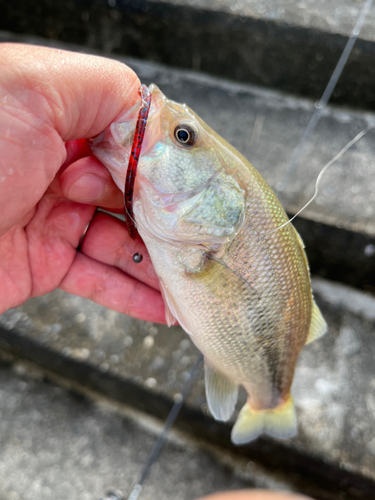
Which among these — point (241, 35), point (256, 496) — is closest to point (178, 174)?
point (256, 496)

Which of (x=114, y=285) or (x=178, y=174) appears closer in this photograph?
(x=178, y=174)

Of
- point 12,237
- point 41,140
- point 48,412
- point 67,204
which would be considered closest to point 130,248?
point 67,204

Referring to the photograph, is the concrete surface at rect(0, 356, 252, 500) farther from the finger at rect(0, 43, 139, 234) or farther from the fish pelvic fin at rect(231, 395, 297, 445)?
the finger at rect(0, 43, 139, 234)

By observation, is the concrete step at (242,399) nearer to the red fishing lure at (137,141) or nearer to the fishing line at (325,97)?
the fishing line at (325,97)

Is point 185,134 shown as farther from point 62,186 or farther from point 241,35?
point 241,35

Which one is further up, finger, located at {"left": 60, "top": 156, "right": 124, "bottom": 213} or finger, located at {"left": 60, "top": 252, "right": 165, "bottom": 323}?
finger, located at {"left": 60, "top": 156, "right": 124, "bottom": 213}

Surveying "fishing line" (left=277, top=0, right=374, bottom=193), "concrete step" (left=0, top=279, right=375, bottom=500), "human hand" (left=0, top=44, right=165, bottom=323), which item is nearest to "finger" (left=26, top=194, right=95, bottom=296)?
"human hand" (left=0, top=44, right=165, bottom=323)

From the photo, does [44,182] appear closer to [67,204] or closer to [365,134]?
[67,204]
